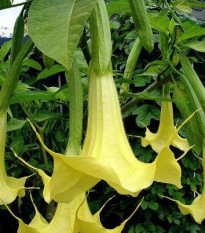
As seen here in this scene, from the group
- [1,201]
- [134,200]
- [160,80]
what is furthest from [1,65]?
[134,200]

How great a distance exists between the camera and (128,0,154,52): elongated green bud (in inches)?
25.7

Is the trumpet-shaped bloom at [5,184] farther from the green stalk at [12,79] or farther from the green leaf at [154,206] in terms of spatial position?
the green leaf at [154,206]

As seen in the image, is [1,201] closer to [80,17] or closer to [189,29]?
[80,17]

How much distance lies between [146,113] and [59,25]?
1895 millimetres

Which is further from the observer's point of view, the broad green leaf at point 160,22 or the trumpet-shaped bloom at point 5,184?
the broad green leaf at point 160,22

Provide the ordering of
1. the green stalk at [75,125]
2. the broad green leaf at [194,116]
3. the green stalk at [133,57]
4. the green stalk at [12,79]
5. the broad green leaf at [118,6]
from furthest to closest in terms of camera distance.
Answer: the green stalk at [133,57] → the broad green leaf at [118,6] → the broad green leaf at [194,116] → the green stalk at [12,79] → the green stalk at [75,125]

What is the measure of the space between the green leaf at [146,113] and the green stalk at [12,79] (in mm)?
1595

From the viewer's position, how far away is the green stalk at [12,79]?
70 cm

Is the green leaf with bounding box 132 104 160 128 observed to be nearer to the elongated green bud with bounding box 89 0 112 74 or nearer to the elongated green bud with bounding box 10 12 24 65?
the elongated green bud with bounding box 10 12 24 65

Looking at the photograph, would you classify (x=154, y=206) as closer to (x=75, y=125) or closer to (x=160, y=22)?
(x=160, y=22)

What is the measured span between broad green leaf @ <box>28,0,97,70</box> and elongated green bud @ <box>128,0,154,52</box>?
0.18 metres

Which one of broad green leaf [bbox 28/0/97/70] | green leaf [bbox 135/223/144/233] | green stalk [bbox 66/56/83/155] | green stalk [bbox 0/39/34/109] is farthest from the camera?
green leaf [bbox 135/223/144/233]

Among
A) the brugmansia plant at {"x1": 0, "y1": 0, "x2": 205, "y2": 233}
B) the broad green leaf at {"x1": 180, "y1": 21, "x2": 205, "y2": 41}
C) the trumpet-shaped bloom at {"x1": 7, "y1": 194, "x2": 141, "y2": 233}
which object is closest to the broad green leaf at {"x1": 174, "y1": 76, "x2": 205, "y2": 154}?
the brugmansia plant at {"x1": 0, "y1": 0, "x2": 205, "y2": 233}

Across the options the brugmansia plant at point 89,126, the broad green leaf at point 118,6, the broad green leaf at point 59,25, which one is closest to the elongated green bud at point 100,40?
the brugmansia plant at point 89,126
